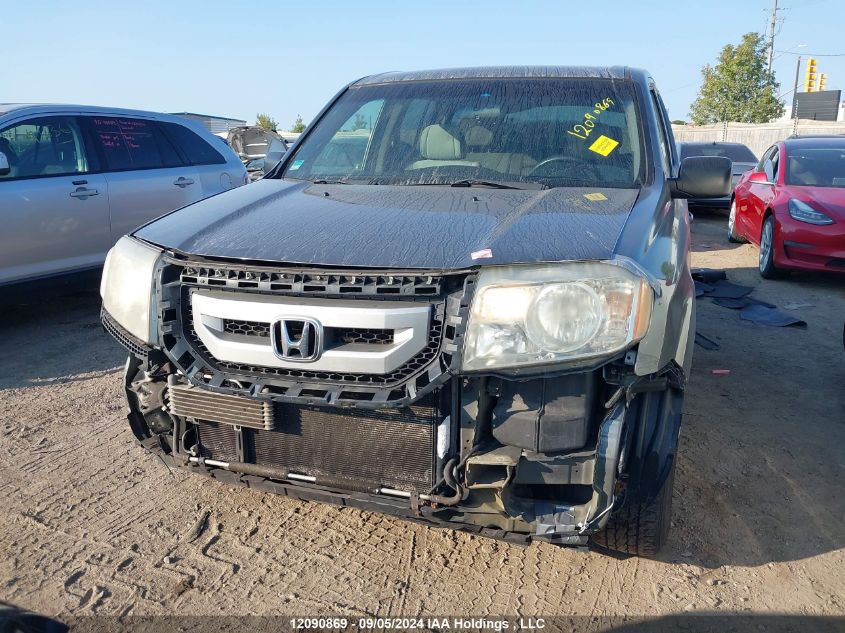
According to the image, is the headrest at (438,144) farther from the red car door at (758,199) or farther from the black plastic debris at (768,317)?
the red car door at (758,199)

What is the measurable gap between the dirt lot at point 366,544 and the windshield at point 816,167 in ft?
15.1

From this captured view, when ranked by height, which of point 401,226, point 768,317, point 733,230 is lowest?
point 768,317

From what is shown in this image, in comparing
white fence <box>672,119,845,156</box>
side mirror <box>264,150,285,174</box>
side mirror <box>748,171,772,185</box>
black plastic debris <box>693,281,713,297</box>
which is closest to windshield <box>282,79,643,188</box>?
side mirror <box>264,150,285,174</box>

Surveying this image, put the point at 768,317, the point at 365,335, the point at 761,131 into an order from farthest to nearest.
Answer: the point at 761,131 → the point at 768,317 → the point at 365,335

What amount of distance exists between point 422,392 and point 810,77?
38362 millimetres

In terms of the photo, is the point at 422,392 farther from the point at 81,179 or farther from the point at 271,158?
the point at 81,179

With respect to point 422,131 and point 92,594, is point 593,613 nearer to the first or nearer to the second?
point 92,594

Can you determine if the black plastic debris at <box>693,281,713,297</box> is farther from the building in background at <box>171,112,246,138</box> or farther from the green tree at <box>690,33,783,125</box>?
the green tree at <box>690,33,783,125</box>

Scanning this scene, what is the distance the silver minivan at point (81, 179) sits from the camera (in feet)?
17.8

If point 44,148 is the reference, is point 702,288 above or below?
below

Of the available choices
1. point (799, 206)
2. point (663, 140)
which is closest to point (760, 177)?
point (799, 206)

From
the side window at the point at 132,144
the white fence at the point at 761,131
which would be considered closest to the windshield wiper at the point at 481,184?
the side window at the point at 132,144

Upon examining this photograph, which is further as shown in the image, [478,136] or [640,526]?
[478,136]

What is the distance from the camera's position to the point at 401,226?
253 centimetres
